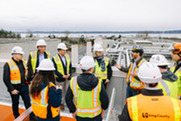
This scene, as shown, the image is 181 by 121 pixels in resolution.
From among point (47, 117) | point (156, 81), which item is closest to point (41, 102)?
point (47, 117)

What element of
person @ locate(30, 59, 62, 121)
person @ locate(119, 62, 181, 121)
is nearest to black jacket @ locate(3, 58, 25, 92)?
person @ locate(30, 59, 62, 121)

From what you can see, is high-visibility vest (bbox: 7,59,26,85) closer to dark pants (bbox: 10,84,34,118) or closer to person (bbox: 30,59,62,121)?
dark pants (bbox: 10,84,34,118)

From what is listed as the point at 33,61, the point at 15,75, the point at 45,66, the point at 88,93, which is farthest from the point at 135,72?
the point at 15,75

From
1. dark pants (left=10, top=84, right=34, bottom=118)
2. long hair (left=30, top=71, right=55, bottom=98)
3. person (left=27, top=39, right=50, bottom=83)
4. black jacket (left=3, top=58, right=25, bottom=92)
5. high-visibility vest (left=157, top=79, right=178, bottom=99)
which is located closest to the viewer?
high-visibility vest (left=157, top=79, right=178, bottom=99)

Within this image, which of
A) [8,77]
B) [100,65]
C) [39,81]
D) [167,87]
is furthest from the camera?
[100,65]

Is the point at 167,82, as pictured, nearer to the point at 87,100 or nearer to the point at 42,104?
the point at 87,100

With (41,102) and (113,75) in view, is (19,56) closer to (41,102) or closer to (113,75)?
(41,102)

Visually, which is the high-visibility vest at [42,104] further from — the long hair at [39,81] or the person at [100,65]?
the person at [100,65]

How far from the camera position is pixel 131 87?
3088 millimetres

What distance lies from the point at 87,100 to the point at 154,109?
1.00m

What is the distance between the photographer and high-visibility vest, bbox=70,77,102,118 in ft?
6.45

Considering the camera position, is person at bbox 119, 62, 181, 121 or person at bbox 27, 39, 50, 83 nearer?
person at bbox 119, 62, 181, 121

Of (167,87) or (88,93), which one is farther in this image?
(88,93)

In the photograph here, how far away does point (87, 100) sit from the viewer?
6.51ft
